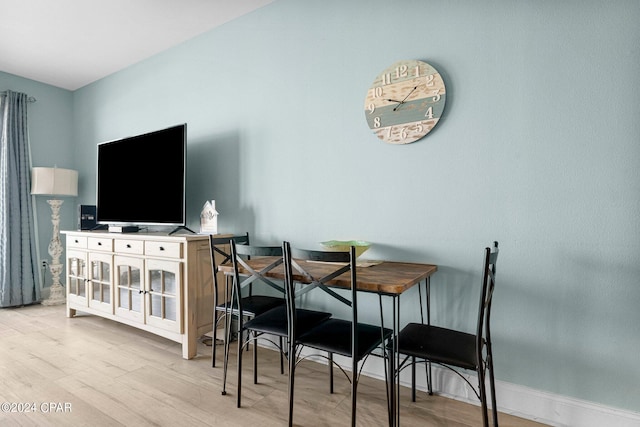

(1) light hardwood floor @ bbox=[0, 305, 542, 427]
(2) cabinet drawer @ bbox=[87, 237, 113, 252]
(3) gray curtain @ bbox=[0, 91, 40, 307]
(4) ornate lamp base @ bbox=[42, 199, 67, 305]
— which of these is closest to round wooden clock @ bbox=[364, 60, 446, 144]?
(1) light hardwood floor @ bbox=[0, 305, 542, 427]

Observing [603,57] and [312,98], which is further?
[312,98]

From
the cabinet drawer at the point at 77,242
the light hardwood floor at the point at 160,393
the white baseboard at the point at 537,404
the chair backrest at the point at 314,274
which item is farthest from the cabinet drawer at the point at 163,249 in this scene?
the white baseboard at the point at 537,404

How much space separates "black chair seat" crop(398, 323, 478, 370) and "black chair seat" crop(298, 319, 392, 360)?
0.39 feet

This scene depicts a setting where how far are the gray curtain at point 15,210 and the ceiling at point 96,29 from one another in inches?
21.4

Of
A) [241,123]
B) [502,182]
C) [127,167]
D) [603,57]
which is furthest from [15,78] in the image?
[603,57]

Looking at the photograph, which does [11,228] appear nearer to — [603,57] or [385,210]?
[385,210]

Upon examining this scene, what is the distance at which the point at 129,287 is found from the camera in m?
2.76

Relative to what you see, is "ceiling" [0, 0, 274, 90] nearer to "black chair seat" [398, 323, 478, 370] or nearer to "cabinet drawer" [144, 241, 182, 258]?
"cabinet drawer" [144, 241, 182, 258]

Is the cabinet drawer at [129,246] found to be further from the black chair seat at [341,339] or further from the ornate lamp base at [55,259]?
the black chair seat at [341,339]

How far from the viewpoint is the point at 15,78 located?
384 centimetres

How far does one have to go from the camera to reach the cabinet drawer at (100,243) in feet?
9.55

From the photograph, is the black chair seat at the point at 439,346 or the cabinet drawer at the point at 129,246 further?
the cabinet drawer at the point at 129,246

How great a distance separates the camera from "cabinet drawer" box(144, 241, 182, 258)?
242 centimetres

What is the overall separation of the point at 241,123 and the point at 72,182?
8.11 ft
